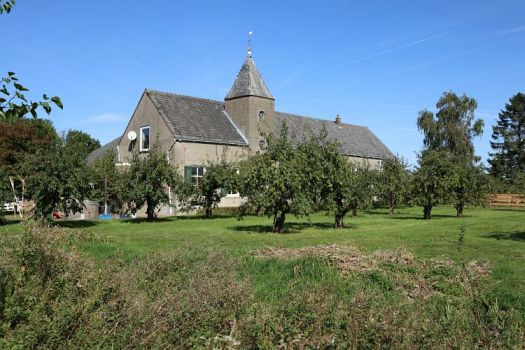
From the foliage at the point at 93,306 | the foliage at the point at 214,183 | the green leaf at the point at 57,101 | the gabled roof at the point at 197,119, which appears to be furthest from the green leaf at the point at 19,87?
the gabled roof at the point at 197,119

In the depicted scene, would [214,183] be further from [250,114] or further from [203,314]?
[203,314]

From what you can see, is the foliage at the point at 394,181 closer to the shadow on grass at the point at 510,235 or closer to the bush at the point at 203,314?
the shadow on grass at the point at 510,235

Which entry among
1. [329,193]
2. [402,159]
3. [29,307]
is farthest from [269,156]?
[402,159]

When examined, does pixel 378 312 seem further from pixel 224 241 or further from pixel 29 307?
pixel 224 241

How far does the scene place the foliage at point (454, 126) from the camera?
54.0 metres

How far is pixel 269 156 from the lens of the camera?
1798 centimetres

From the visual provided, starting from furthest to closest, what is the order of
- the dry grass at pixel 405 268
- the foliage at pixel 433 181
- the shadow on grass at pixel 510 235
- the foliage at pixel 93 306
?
1. the foliage at pixel 433 181
2. the shadow on grass at pixel 510 235
3. the dry grass at pixel 405 268
4. the foliage at pixel 93 306

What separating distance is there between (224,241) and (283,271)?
6.13m

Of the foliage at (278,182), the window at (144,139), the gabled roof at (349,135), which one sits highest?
the gabled roof at (349,135)

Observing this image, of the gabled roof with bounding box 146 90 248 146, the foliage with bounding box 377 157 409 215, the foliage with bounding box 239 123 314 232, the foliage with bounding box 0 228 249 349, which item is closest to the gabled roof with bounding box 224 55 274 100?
the gabled roof with bounding box 146 90 248 146

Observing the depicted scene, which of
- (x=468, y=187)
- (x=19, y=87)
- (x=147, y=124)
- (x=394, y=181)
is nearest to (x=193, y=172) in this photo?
(x=147, y=124)

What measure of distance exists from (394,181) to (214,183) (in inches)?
444

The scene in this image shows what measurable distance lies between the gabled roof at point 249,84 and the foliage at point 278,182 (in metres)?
18.7

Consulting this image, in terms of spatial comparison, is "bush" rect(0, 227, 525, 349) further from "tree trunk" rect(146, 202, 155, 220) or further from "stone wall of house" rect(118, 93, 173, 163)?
"stone wall of house" rect(118, 93, 173, 163)
